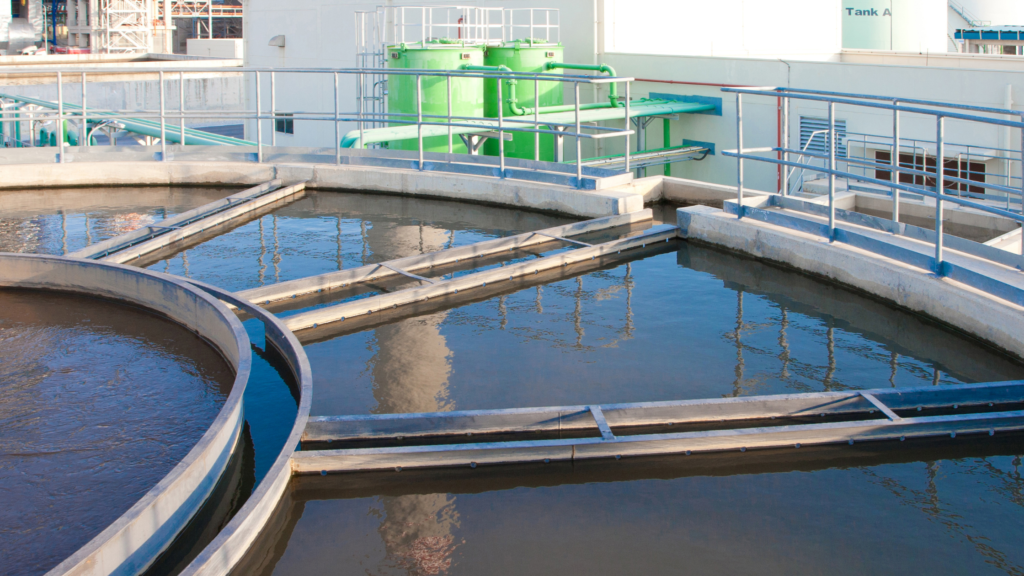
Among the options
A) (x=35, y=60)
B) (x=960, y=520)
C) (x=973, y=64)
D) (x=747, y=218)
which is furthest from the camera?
(x=35, y=60)

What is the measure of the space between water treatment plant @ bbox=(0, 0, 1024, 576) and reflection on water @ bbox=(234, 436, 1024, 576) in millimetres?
14

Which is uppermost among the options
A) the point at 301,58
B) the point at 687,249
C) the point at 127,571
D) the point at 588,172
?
the point at 301,58

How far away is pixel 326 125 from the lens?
2366cm

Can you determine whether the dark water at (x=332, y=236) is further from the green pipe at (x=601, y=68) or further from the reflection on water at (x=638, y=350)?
the green pipe at (x=601, y=68)

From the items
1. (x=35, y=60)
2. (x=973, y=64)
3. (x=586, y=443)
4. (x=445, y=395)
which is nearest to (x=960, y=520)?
(x=586, y=443)

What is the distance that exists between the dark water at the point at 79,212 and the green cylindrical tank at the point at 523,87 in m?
7.50

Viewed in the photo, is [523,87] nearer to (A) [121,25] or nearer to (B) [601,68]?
(B) [601,68]

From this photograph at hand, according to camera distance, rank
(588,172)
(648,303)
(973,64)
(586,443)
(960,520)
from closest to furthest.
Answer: (960,520) < (586,443) < (648,303) < (588,172) < (973,64)

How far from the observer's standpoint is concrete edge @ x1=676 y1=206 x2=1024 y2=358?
5020mm

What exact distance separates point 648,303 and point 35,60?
100 ft

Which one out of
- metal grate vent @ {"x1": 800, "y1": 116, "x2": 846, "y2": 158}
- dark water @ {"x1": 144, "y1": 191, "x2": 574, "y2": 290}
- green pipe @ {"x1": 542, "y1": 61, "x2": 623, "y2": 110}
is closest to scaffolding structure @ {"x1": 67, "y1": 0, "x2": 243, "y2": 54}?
green pipe @ {"x1": 542, "y1": 61, "x2": 623, "y2": 110}

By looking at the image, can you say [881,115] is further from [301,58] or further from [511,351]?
[301,58]

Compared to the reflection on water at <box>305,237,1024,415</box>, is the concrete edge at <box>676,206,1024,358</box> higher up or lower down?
higher up

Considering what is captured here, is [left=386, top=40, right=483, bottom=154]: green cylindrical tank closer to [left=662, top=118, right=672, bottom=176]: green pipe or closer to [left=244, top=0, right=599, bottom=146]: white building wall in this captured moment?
[left=662, top=118, right=672, bottom=176]: green pipe
